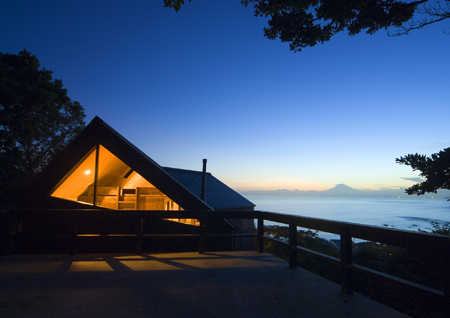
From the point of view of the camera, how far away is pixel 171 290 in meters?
3.28

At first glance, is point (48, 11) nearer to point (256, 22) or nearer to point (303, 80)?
point (256, 22)

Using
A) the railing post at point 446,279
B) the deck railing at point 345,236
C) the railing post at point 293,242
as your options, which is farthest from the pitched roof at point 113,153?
the railing post at point 446,279

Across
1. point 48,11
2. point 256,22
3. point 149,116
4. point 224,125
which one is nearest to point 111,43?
point 48,11

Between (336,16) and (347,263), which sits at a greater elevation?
(336,16)

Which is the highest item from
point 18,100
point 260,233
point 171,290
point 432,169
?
point 18,100

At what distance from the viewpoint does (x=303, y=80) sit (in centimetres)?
1341

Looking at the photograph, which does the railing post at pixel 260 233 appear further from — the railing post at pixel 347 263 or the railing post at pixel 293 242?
the railing post at pixel 347 263

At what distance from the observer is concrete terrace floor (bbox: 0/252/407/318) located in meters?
2.62

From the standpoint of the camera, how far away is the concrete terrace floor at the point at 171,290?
8.61ft

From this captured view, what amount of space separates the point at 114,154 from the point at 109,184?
3.54 ft

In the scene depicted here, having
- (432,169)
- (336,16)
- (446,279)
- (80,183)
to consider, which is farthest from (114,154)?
(432,169)

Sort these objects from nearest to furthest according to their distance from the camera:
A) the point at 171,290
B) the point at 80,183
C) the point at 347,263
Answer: the point at 347,263, the point at 171,290, the point at 80,183

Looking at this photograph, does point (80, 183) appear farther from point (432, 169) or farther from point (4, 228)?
point (432, 169)

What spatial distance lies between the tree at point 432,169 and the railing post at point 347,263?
3.42 metres
